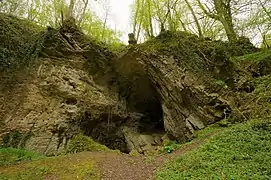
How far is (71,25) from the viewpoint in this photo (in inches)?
519

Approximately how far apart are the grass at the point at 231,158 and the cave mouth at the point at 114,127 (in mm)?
6836

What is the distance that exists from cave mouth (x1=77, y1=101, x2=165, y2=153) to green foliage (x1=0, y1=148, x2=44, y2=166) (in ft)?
11.8

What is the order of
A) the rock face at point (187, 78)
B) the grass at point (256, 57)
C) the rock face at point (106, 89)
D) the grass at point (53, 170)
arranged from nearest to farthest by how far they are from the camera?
the grass at point (53, 170) < the rock face at point (106, 89) < the rock face at point (187, 78) < the grass at point (256, 57)

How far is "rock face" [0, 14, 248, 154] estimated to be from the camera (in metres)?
10.5

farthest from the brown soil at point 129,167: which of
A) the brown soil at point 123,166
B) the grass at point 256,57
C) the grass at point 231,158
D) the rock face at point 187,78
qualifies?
the grass at point 256,57

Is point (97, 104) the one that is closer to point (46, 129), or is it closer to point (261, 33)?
point (46, 129)

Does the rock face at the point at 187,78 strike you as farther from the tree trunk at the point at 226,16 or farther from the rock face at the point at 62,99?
the rock face at the point at 62,99

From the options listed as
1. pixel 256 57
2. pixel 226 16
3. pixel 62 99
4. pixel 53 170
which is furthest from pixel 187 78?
pixel 53 170

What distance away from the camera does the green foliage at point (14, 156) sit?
825cm

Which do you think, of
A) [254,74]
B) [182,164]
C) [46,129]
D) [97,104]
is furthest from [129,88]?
[182,164]

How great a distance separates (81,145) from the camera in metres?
11.0

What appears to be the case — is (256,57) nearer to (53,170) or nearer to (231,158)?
(231,158)

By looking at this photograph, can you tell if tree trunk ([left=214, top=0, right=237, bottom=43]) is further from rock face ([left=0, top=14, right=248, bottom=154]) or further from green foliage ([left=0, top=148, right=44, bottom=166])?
green foliage ([left=0, top=148, right=44, bottom=166])

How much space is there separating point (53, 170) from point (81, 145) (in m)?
3.82
